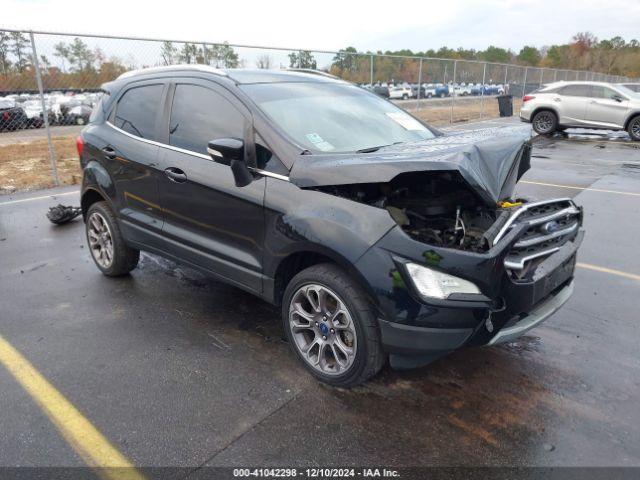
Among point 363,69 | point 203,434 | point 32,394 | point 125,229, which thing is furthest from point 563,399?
point 363,69

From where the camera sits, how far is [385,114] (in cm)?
410

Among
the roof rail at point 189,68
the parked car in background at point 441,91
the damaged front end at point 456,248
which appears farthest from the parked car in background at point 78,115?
the damaged front end at point 456,248

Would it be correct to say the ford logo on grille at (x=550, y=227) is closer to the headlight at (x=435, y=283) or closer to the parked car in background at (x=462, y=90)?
the headlight at (x=435, y=283)

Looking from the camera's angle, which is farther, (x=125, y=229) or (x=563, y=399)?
(x=125, y=229)

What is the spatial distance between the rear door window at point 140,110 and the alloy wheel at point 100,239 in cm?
93

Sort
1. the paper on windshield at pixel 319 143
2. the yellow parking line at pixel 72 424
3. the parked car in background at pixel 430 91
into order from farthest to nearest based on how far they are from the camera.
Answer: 1. the parked car in background at pixel 430 91
2. the paper on windshield at pixel 319 143
3. the yellow parking line at pixel 72 424

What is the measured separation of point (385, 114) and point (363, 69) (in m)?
13.0

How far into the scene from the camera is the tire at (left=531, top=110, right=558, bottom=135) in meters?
16.4

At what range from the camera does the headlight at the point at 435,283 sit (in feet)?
8.35

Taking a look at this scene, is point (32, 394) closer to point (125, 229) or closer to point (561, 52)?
point (125, 229)

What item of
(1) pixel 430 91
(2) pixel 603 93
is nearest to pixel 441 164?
(2) pixel 603 93

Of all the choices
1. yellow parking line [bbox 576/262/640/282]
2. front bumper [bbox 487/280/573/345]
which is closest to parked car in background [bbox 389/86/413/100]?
yellow parking line [bbox 576/262/640/282]

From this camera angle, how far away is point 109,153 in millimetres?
4301

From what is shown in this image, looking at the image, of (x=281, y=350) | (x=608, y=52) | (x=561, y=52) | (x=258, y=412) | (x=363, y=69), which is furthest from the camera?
(x=561, y=52)
